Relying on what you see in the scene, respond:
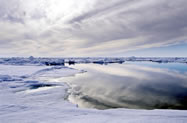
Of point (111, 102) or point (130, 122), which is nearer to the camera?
point (130, 122)

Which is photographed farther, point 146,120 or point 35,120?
point 35,120

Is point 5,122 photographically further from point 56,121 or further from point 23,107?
point 56,121

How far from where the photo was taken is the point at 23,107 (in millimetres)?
4055

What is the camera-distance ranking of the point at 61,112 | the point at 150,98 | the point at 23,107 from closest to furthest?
the point at 61,112, the point at 23,107, the point at 150,98

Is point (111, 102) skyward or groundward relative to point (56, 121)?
groundward

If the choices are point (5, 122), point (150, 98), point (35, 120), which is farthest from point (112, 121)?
point (150, 98)

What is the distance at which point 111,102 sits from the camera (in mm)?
6105

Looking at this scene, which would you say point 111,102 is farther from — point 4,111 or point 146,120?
point 4,111

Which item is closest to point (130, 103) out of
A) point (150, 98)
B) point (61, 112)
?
point (150, 98)

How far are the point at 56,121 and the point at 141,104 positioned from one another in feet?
14.2

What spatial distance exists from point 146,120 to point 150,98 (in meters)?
4.32

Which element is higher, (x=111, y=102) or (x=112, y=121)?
(x=112, y=121)

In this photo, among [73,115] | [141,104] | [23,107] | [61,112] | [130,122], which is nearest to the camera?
[130,122]

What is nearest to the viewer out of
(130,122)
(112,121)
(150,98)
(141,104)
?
(130,122)
